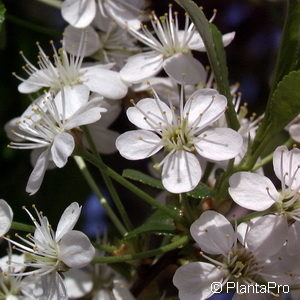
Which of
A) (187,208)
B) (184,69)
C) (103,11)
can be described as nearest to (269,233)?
(187,208)

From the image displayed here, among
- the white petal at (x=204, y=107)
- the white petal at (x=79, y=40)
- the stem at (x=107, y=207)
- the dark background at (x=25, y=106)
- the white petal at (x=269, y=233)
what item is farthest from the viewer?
the dark background at (x=25, y=106)

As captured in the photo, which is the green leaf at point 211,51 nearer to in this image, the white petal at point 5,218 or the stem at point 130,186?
the stem at point 130,186

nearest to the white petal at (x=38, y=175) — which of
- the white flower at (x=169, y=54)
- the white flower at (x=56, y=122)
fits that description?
the white flower at (x=56, y=122)

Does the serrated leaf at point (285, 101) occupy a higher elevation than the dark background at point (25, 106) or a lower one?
higher

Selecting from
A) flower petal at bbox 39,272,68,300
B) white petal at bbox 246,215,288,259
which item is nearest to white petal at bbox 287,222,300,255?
white petal at bbox 246,215,288,259

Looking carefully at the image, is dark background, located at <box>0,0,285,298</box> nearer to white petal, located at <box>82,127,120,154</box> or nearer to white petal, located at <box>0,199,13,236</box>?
white petal, located at <box>82,127,120,154</box>
